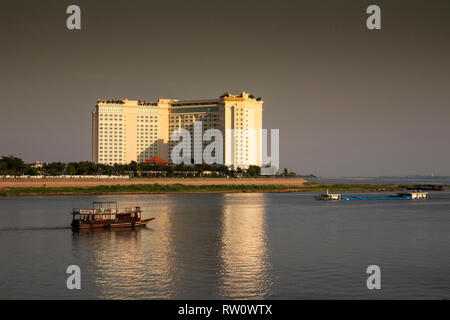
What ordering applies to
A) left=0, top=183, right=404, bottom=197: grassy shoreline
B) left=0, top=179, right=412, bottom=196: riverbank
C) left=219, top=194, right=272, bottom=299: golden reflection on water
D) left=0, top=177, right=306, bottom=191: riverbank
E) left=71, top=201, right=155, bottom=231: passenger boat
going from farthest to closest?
left=0, top=177, right=306, bottom=191: riverbank → left=0, top=179, right=412, bottom=196: riverbank → left=0, top=183, right=404, bottom=197: grassy shoreline → left=71, top=201, right=155, bottom=231: passenger boat → left=219, top=194, right=272, bottom=299: golden reflection on water

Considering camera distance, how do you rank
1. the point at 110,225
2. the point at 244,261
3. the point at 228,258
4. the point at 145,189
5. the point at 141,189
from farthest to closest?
the point at 145,189 < the point at 141,189 < the point at 110,225 < the point at 228,258 < the point at 244,261

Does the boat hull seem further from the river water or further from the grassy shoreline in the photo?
the grassy shoreline

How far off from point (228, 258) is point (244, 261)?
1789 mm

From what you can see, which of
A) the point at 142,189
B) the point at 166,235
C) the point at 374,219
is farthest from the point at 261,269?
the point at 142,189

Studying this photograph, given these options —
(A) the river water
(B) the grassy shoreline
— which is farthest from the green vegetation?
(A) the river water

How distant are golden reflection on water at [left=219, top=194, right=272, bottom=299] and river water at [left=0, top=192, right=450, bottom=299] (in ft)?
0.25

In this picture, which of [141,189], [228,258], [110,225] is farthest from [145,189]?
[228,258]

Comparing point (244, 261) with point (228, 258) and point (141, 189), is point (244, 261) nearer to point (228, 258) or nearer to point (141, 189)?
point (228, 258)

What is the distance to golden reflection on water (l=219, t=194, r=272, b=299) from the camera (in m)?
34.7

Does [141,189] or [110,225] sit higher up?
[141,189]

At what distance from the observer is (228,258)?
46062 millimetres
